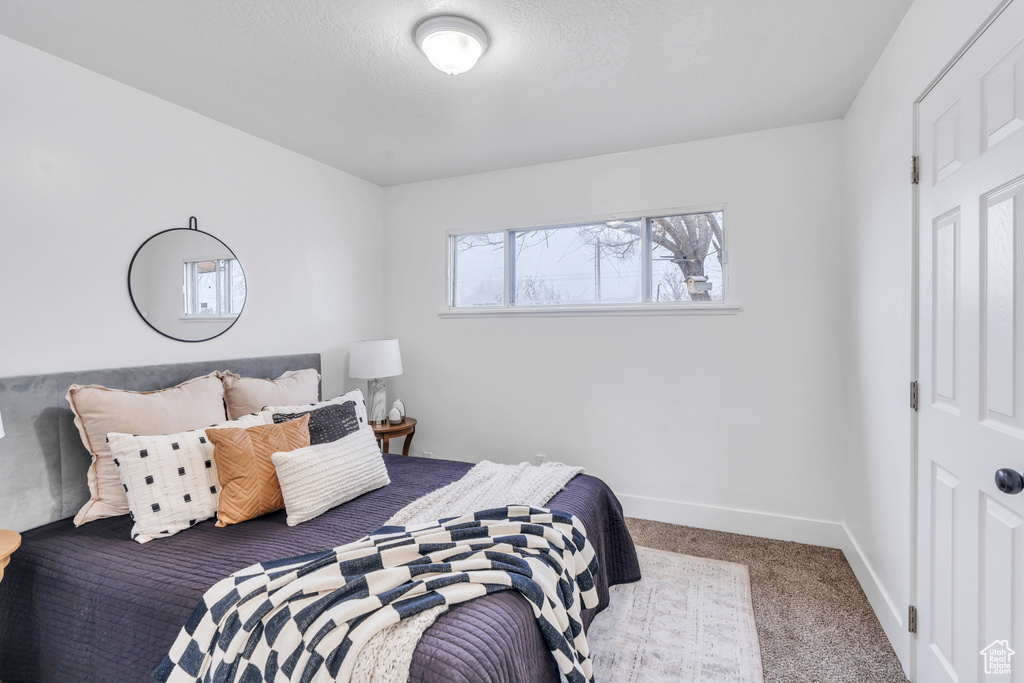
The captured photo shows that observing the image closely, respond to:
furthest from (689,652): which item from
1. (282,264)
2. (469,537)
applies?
(282,264)

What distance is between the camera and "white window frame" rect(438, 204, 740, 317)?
10.2 ft

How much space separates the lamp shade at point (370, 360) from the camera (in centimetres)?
348

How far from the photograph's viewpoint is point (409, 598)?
53.1 inches

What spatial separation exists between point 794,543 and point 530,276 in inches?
96.7

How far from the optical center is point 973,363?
1.42m

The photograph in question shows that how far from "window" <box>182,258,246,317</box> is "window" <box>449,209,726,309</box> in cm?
157

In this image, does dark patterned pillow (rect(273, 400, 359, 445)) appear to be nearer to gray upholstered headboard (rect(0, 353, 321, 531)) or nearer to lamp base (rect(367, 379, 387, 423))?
gray upholstered headboard (rect(0, 353, 321, 531))

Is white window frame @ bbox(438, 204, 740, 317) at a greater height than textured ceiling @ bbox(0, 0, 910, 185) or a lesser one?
lesser

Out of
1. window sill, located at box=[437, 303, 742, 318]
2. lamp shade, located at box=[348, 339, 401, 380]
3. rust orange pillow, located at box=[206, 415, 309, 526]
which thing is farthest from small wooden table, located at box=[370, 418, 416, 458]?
rust orange pillow, located at box=[206, 415, 309, 526]

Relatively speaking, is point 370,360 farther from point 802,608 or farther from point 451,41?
point 802,608

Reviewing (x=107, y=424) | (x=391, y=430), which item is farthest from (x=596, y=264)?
(x=107, y=424)

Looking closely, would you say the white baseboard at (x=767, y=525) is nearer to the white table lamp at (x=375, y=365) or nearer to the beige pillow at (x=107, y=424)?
the white table lamp at (x=375, y=365)

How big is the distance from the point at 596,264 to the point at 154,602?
296cm

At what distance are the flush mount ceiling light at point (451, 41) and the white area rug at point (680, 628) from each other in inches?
97.8
